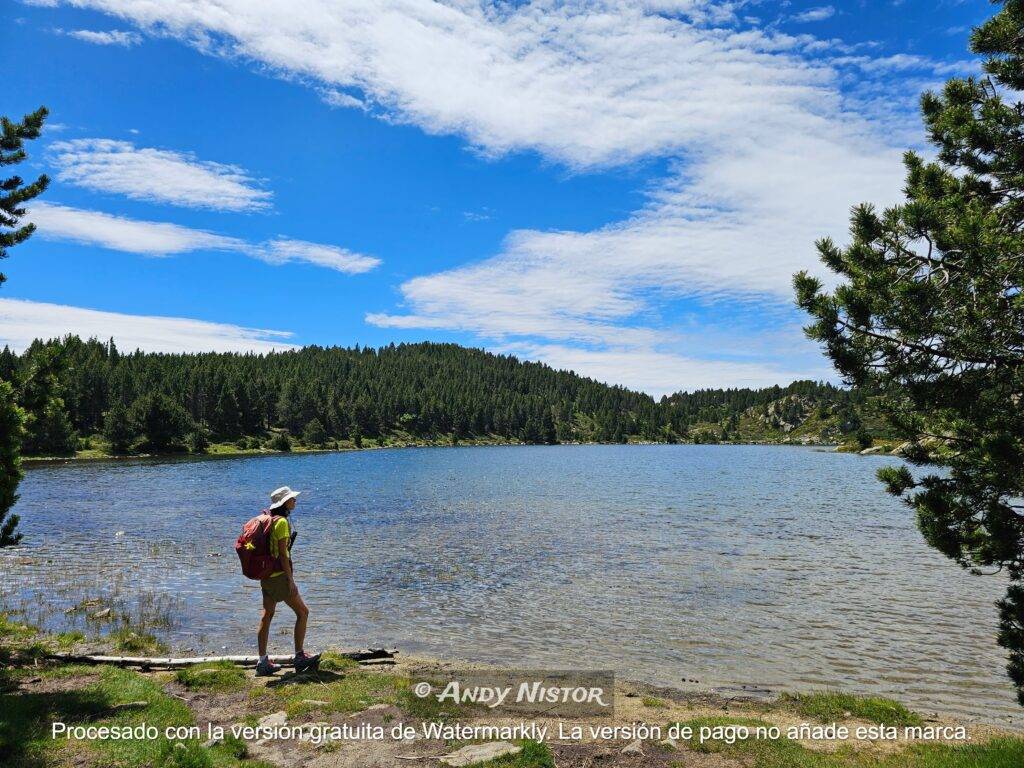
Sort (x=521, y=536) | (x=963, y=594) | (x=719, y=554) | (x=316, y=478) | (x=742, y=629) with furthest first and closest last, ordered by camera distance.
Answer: (x=316, y=478) → (x=521, y=536) → (x=719, y=554) → (x=963, y=594) → (x=742, y=629)

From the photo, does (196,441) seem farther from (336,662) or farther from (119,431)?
(336,662)

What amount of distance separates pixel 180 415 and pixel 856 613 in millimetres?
150151

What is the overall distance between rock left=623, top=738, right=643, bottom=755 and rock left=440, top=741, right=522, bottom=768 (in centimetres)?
181

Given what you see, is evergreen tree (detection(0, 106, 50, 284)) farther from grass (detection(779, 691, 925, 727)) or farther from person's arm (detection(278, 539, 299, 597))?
grass (detection(779, 691, 925, 727))

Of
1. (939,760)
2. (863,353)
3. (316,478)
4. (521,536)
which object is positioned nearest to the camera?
(863,353)

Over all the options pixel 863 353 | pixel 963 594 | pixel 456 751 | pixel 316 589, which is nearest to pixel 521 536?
pixel 316 589

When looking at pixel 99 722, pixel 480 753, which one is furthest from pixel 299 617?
pixel 480 753

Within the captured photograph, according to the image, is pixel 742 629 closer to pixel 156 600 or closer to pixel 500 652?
pixel 500 652

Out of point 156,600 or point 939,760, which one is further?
point 156,600

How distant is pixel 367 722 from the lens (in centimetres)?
1070

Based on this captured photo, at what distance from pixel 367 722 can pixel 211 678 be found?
4.27 m

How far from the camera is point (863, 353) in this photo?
8.73m

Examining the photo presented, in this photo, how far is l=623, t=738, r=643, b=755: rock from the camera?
9.81 metres

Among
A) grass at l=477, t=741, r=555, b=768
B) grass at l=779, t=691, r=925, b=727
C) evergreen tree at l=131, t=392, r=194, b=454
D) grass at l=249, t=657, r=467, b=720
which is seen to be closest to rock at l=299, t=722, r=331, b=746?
grass at l=249, t=657, r=467, b=720
